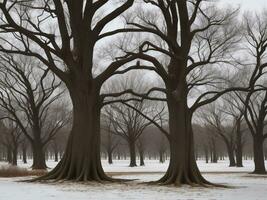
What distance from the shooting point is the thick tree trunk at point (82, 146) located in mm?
19734

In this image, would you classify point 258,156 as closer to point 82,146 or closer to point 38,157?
point 82,146

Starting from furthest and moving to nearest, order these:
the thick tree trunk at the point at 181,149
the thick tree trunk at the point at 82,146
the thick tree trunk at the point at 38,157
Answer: the thick tree trunk at the point at 38,157 < the thick tree trunk at the point at 82,146 < the thick tree trunk at the point at 181,149

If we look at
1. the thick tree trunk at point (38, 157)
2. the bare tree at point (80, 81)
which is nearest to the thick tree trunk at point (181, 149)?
the bare tree at point (80, 81)

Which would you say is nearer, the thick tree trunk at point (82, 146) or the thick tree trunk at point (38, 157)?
the thick tree trunk at point (82, 146)

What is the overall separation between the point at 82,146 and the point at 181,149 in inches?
173

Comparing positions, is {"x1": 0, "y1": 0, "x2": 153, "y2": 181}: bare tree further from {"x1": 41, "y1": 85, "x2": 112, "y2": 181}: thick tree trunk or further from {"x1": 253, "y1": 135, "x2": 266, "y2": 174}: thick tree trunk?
{"x1": 253, "y1": 135, "x2": 266, "y2": 174}: thick tree trunk

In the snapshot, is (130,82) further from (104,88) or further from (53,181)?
(53,181)

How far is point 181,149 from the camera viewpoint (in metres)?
19.9

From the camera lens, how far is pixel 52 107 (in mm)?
59031

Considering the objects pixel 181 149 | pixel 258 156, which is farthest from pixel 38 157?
pixel 181 149

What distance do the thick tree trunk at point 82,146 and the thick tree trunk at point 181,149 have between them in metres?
2.90

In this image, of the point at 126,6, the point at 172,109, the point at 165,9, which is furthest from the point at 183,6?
the point at 172,109

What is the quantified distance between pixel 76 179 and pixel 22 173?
8573 mm

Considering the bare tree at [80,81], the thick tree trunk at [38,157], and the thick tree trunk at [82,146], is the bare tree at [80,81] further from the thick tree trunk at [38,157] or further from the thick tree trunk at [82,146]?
the thick tree trunk at [38,157]
